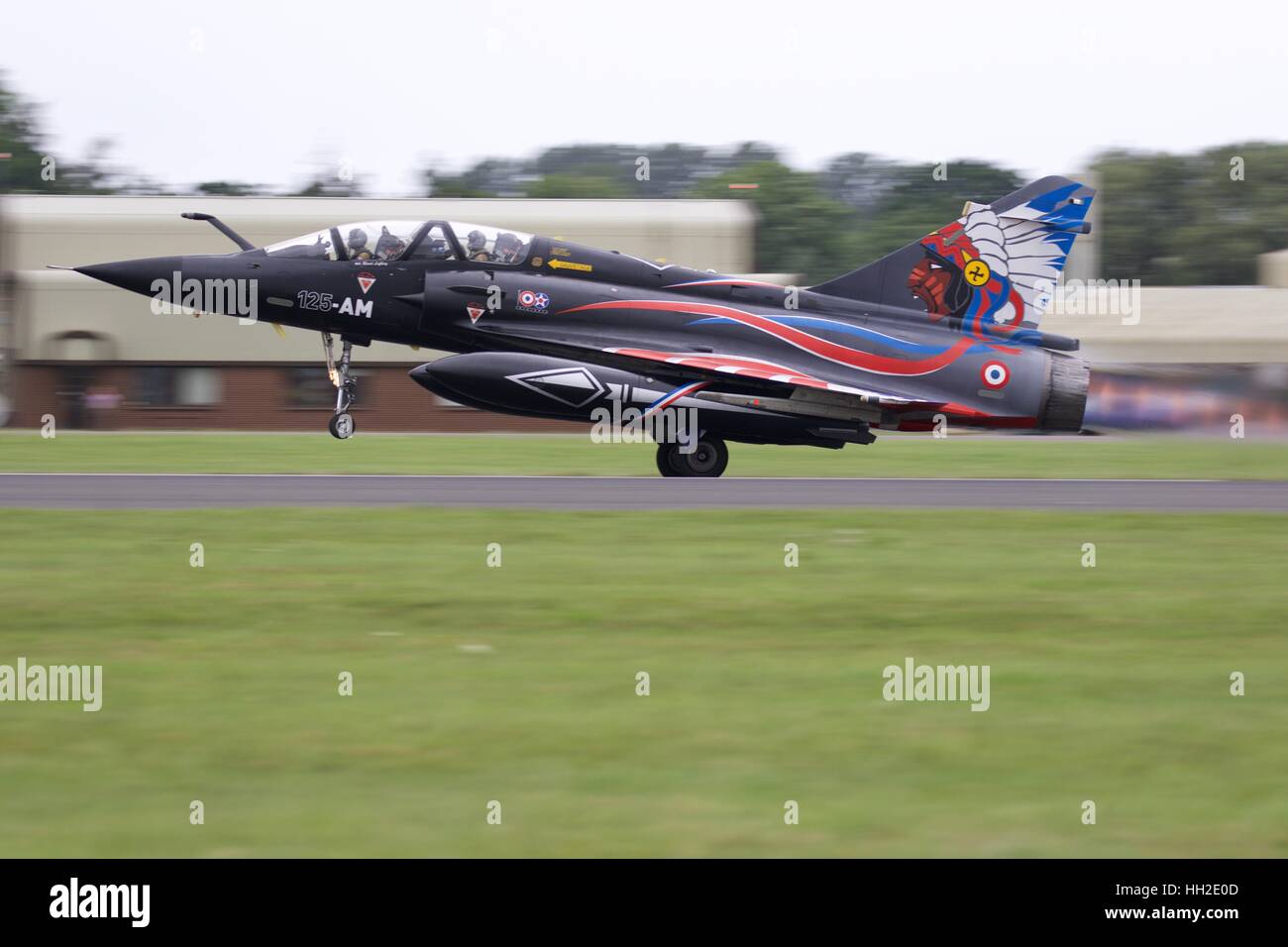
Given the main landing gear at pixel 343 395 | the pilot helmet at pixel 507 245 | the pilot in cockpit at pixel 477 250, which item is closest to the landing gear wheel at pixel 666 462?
the pilot helmet at pixel 507 245

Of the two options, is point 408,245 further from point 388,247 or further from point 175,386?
point 175,386

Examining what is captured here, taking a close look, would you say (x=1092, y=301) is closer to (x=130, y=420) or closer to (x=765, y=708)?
(x=130, y=420)

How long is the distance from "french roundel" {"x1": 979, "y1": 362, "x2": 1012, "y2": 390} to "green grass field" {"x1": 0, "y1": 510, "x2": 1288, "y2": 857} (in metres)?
6.67

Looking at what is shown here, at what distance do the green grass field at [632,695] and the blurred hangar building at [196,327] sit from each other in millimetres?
25888

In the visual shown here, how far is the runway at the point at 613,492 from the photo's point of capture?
17.1m

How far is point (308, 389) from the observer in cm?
4053

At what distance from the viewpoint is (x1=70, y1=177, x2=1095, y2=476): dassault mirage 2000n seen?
20.3 m

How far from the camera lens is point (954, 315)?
21234 mm

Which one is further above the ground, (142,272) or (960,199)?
(960,199)

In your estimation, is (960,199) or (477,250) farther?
(960,199)

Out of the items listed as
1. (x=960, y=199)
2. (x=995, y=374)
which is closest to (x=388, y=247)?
(x=995, y=374)

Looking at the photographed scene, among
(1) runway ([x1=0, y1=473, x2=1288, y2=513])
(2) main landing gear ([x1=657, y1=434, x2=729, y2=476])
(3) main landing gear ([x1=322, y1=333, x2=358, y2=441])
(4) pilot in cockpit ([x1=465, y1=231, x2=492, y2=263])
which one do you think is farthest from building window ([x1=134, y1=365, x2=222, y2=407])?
(2) main landing gear ([x1=657, y1=434, x2=729, y2=476])

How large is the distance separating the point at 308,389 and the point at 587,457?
1650 cm

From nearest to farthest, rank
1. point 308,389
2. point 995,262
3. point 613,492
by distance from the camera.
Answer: point 613,492 < point 995,262 < point 308,389
